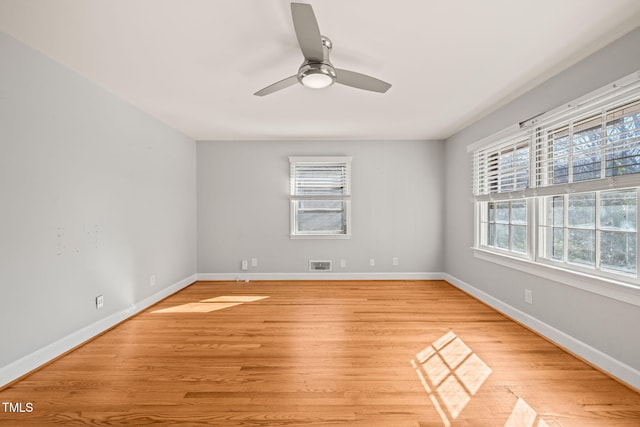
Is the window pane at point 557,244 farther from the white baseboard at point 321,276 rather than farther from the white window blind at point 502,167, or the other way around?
the white baseboard at point 321,276

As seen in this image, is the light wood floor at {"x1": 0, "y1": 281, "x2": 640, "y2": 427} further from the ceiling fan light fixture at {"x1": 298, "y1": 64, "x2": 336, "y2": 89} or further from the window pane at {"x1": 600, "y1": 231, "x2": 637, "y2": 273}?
the ceiling fan light fixture at {"x1": 298, "y1": 64, "x2": 336, "y2": 89}

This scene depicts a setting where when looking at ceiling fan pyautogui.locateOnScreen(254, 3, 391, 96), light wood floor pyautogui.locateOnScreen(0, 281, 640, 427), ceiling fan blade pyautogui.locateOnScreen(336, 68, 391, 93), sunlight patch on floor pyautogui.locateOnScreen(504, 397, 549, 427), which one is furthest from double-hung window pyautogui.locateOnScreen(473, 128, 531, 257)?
ceiling fan pyautogui.locateOnScreen(254, 3, 391, 96)

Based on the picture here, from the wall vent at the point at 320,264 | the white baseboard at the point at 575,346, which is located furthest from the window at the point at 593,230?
the wall vent at the point at 320,264

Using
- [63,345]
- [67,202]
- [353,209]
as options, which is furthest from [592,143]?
[63,345]

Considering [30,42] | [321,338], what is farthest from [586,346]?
[30,42]

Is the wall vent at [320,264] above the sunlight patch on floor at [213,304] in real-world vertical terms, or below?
above

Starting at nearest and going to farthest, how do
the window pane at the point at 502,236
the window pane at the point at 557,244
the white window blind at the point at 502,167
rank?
1. the window pane at the point at 557,244
2. the white window blind at the point at 502,167
3. the window pane at the point at 502,236

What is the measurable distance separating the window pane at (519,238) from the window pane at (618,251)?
826 millimetres

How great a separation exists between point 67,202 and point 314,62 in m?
2.32

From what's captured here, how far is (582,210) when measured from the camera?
2221mm

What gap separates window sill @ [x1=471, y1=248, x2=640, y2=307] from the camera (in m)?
1.79

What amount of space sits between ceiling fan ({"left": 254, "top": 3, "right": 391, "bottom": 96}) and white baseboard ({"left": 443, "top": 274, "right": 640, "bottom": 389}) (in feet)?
8.31

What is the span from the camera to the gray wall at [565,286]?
5.99 feet

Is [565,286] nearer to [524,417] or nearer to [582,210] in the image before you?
[582,210]
